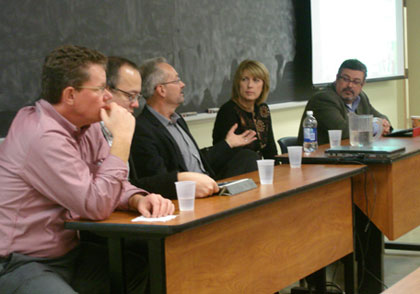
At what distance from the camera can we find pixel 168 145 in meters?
3.16

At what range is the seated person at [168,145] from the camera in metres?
3.04

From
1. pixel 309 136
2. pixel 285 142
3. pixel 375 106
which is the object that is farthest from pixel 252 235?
pixel 375 106

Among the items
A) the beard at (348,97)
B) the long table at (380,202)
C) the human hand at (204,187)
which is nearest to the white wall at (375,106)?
the beard at (348,97)

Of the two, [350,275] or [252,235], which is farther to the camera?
[350,275]

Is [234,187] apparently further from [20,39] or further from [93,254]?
[20,39]

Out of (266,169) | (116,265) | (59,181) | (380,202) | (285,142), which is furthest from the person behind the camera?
(285,142)

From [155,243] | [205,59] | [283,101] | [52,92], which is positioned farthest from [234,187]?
[283,101]

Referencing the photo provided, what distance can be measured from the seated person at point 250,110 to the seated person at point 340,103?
263 mm

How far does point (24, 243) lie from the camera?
2188 mm

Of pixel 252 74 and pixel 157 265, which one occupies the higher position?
pixel 252 74

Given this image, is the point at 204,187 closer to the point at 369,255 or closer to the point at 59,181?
the point at 59,181

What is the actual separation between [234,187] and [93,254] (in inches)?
24.1

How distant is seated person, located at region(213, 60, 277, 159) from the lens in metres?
4.30

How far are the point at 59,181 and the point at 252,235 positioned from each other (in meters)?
0.85
